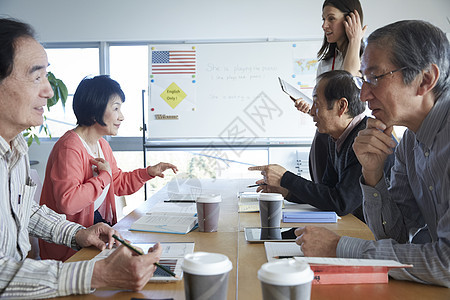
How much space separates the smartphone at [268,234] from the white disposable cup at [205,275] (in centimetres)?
54

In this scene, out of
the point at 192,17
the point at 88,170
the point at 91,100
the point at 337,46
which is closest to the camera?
the point at 88,170

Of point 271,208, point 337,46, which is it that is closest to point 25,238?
point 271,208

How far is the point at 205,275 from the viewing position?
675 millimetres

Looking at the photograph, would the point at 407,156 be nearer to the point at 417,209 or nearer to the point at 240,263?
the point at 417,209

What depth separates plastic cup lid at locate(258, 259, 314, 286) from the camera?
613 millimetres

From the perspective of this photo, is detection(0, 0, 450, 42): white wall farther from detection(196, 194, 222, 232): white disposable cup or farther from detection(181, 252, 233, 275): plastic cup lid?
detection(181, 252, 233, 275): plastic cup lid

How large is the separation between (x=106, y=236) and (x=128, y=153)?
383 cm

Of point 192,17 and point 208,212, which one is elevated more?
point 192,17

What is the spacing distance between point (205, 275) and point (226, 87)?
156 inches

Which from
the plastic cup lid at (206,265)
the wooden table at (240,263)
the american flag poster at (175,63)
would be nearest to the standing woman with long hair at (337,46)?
the wooden table at (240,263)

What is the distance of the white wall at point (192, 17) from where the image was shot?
14.9 ft

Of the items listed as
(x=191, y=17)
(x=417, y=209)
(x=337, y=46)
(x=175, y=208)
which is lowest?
(x=175, y=208)

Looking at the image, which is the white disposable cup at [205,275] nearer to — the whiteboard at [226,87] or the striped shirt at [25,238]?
the striped shirt at [25,238]

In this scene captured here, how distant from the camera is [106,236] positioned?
1.25 m
